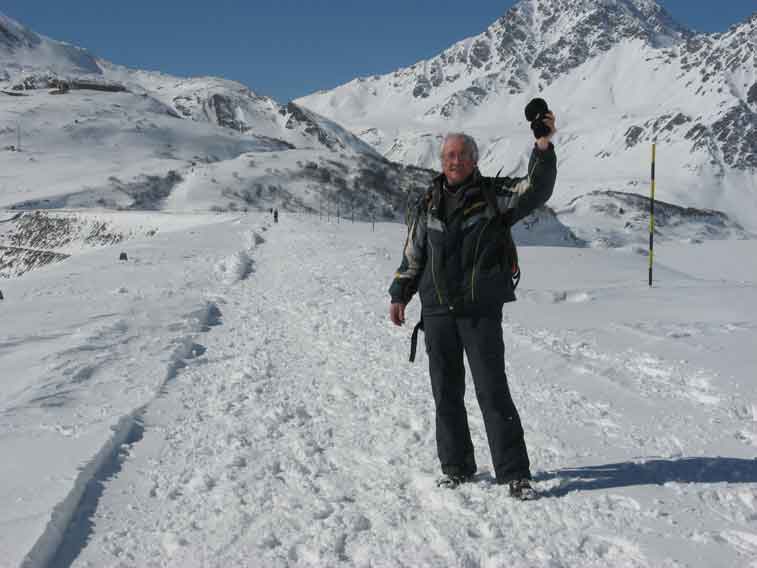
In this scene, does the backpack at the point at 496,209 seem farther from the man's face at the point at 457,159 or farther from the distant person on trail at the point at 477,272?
the man's face at the point at 457,159

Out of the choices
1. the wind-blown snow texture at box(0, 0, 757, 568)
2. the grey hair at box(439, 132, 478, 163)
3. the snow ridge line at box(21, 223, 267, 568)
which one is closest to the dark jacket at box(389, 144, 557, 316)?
the grey hair at box(439, 132, 478, 163)

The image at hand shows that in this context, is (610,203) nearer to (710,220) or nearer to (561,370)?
(710,220)

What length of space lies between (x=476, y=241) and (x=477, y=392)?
3.32 ft

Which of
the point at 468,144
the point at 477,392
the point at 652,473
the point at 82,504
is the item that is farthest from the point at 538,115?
the point at 82,504

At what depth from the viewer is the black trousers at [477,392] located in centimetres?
427

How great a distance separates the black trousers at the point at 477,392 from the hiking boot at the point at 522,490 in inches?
1.5

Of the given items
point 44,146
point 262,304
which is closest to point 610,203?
point 44,146

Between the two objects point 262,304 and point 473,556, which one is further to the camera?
point 262,304

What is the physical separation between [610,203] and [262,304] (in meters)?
176

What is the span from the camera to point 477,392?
14.4 feet

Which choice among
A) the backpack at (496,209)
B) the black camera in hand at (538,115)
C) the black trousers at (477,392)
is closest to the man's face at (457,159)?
the backpack at (496,209)

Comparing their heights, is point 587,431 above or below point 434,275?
below

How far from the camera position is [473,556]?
3.58m

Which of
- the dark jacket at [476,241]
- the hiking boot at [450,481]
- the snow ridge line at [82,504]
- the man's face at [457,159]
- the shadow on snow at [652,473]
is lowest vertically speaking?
the shadow on snow at [652,473]
